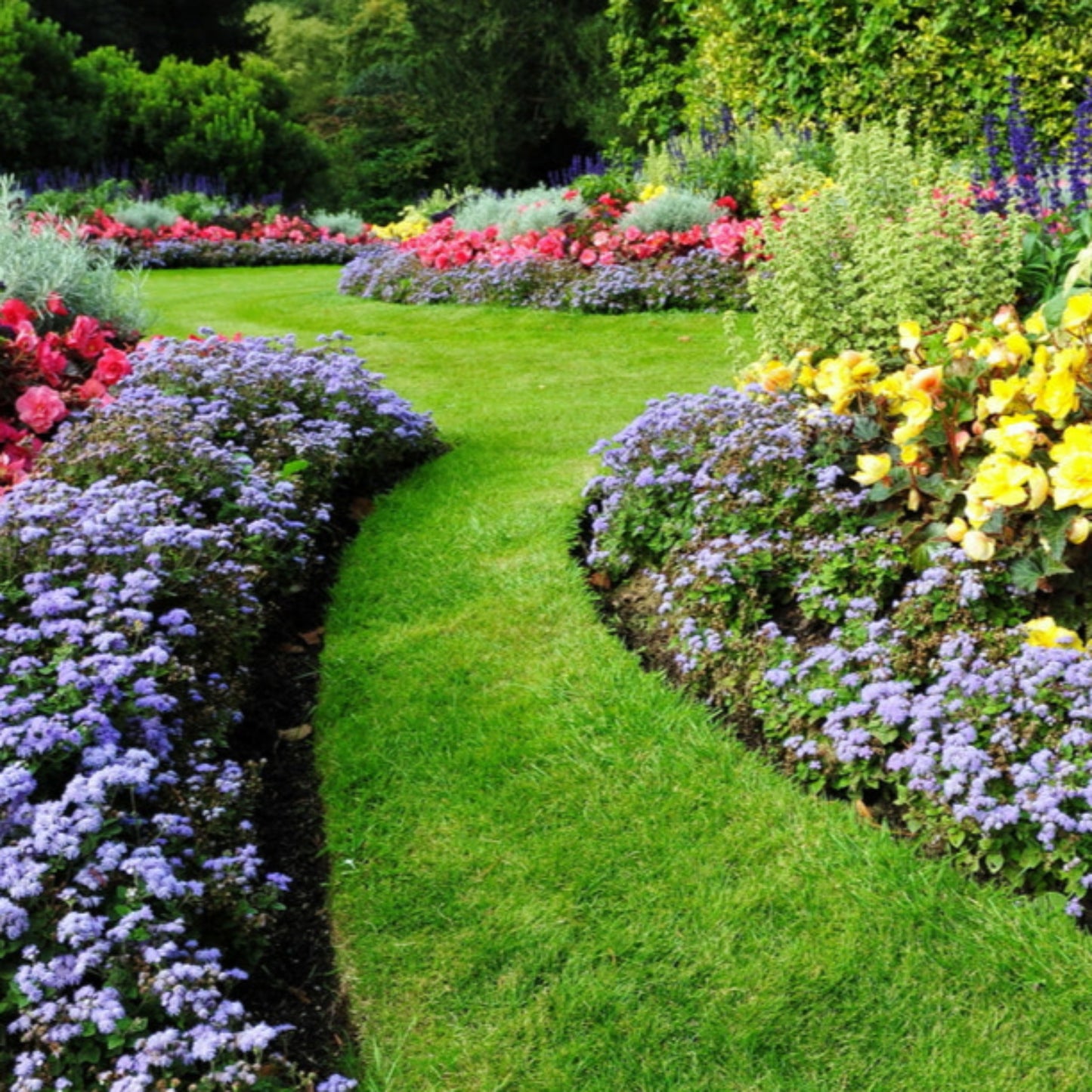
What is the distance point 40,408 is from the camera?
15.0 feet

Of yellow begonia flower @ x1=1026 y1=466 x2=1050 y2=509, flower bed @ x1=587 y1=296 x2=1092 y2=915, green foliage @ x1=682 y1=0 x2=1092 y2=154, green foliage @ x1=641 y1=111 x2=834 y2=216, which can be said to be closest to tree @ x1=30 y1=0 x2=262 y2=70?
green foliage @ x1=641 y1=111 x2=834 y2=216

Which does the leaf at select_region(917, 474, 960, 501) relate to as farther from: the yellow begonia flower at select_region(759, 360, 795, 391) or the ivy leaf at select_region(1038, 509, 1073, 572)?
the yellow begonia flower at select_region(759, 360, 795, 391)

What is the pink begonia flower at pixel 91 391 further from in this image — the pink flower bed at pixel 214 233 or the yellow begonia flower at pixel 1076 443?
the pink flower bed at pixel 214 233

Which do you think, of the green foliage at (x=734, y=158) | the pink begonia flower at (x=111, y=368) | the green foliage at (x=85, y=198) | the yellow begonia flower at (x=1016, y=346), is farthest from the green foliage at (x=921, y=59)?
the green foliage at (x=85, y=198)

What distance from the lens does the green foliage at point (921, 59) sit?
30.3 feet

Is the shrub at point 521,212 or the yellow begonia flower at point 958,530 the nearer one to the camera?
the yellow begonia flower at point 958,530

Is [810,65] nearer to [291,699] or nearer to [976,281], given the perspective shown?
[976,281]

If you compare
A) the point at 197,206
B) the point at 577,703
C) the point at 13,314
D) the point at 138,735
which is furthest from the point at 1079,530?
the point at 197,206

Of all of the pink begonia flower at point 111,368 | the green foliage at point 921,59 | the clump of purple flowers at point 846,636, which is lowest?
the clump of purple flowers at point 846,636

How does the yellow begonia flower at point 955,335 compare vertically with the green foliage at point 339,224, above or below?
above

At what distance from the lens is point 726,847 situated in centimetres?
277

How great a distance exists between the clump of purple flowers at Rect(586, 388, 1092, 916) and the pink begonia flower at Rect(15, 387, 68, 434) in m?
2.17

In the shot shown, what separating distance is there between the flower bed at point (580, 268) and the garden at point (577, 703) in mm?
3276

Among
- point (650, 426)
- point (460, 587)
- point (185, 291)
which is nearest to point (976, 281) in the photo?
point (650, 426)
